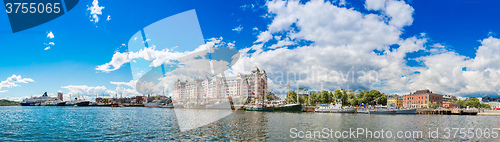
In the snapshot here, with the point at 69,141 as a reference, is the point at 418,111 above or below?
below

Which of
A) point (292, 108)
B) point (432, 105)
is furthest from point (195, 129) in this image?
point (432, 105)

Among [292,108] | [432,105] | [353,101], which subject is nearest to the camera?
[292,108]

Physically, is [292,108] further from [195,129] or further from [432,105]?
[432,105]

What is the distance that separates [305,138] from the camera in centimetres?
3139

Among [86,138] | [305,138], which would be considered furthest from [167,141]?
[305,138]

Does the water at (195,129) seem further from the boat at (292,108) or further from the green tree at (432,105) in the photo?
the green tree at (432,105)

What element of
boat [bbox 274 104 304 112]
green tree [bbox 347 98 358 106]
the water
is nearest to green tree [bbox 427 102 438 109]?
green tree [bbox 347 98 358 106]

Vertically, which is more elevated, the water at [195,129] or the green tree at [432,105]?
the water at [195,129]

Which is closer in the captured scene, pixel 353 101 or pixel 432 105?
pixel 353 101

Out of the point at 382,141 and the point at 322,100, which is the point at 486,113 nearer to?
the point at 322,100

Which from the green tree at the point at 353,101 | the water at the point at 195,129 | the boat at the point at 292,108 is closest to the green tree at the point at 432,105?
the green tree at the point at 353,101

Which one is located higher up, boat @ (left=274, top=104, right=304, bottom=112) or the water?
the water

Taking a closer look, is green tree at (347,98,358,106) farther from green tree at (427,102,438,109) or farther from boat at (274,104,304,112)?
boat at (274,104,304,112)

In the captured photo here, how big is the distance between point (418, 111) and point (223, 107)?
318 ft
